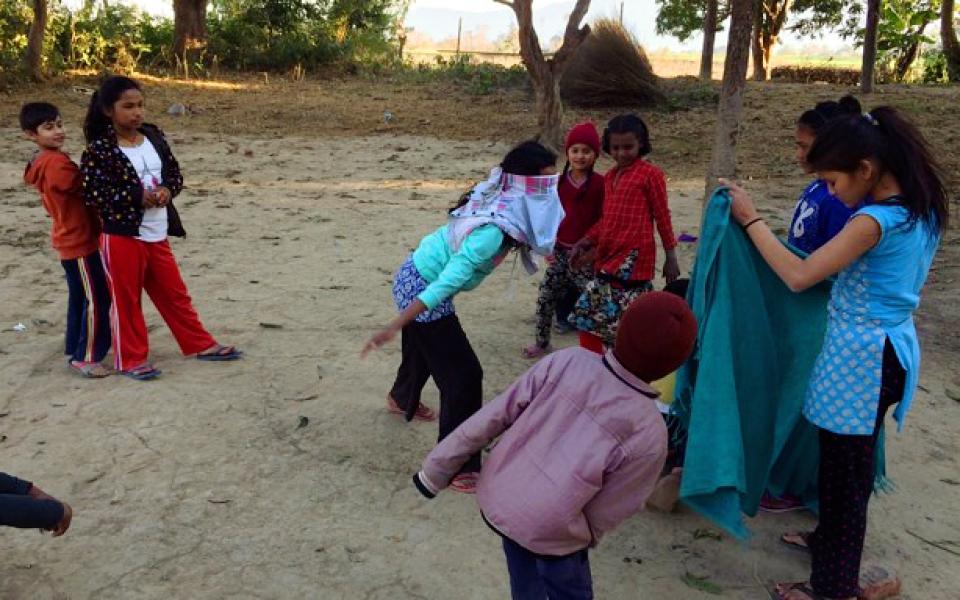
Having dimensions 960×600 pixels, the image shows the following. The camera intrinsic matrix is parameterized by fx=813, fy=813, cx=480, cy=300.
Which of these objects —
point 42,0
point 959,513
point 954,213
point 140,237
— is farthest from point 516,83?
point 959,513

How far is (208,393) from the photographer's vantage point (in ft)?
14.0

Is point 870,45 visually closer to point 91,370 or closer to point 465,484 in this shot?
point 465,484

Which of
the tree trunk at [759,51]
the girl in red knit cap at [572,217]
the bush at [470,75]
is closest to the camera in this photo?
the girl in red knit cap at [572,217]

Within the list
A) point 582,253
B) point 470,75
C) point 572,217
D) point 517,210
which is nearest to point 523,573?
point 517,210

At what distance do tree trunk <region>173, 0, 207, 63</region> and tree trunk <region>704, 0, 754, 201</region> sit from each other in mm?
15439

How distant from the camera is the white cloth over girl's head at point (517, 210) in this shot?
3.03 m

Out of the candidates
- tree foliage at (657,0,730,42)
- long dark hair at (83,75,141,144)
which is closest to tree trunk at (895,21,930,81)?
tree foliage at (657,0,730,42)

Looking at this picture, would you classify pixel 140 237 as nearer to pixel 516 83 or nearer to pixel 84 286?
pixel 84 286

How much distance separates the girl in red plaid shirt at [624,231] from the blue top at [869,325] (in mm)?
1695

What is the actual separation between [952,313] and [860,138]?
13.0ft

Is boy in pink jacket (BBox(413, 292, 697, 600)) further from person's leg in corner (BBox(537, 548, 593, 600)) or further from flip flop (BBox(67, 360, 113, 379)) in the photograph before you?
flip flop (BBox(67, 360, 113, 379))

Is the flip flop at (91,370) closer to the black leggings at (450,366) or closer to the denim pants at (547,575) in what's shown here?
the black leggings at (450,366)

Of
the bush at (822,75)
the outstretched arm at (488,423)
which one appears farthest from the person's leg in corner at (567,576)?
the bush at (822,75)

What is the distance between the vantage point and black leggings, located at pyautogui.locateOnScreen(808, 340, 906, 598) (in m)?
2.56
